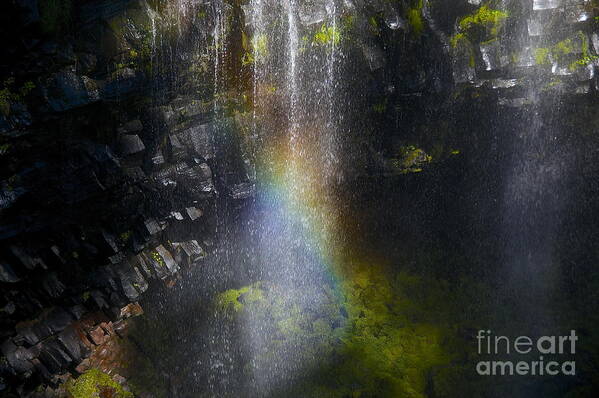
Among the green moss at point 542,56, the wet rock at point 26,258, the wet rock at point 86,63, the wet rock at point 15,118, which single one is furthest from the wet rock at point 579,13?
the wet rock at point 26,258

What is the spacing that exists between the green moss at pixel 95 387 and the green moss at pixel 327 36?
15.7ft

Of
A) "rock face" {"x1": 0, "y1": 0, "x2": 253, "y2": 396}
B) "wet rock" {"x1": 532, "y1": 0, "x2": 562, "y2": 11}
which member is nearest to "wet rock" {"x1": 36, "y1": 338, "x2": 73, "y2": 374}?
"rock face" {"x1": 0, "y1": 0, "x2": 253, "y2": 396}

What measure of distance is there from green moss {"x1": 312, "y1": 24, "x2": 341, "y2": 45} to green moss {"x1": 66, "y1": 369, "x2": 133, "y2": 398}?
4.79 metres

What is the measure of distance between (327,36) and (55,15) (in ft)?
9.59

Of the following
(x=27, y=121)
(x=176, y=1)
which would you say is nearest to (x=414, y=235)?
(x=176, y=1)

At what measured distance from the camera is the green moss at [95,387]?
4441 mm

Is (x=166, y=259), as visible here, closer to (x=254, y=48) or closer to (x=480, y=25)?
(x=254, y=48)

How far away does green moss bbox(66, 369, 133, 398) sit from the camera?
444cm

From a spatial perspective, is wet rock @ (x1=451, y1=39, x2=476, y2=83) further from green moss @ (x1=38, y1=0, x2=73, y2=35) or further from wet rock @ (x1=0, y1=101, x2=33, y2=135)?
wet rock @ (x1=0, y1=101, x2=33, y2=135)

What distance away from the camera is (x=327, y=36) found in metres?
4.77

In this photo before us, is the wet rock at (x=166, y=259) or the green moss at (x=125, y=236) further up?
the green moss at (x=125, y=236)

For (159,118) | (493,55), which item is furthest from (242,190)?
(493,55)

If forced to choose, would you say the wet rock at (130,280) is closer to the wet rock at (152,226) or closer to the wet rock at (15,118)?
the wet rock at (152,226)

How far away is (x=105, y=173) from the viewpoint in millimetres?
4281
